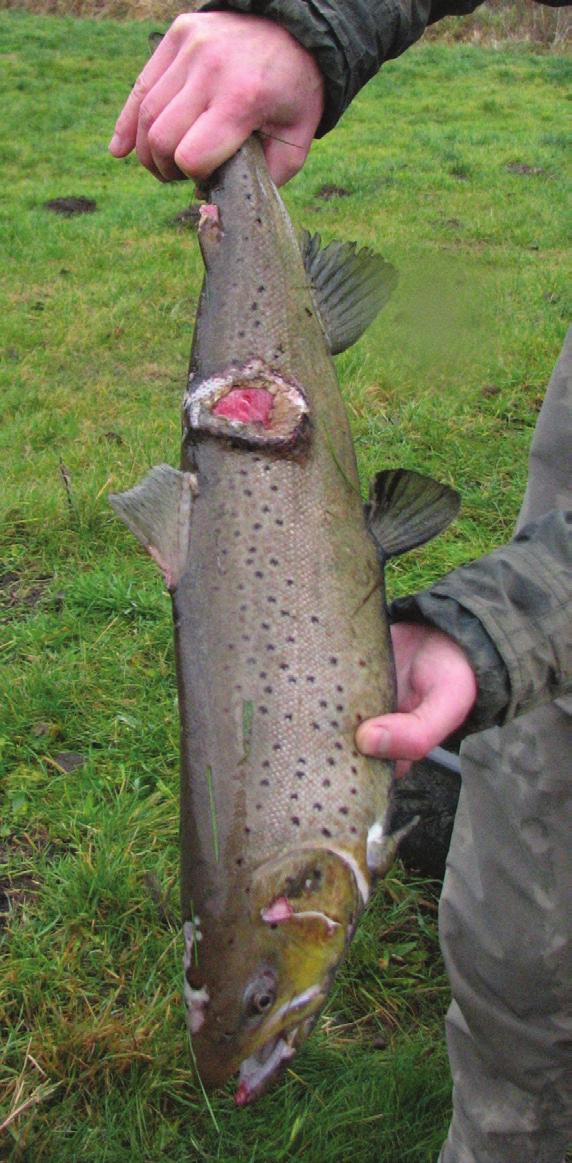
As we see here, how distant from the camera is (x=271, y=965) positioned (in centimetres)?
153

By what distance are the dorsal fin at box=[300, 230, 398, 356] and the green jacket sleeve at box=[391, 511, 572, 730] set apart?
2.07 ft

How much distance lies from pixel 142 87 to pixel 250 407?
682 mm

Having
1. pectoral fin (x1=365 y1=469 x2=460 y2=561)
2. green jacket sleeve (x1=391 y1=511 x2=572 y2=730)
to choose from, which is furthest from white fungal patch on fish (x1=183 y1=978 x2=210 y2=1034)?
pectoral fin (x1=365 y1=469 x2=460 y2=561)

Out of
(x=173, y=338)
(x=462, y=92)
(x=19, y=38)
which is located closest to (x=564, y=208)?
(x=173, y=338)

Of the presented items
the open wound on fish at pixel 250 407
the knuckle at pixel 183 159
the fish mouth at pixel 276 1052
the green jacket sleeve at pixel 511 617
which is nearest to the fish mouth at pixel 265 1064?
the fish mouth at pixel 276 1052

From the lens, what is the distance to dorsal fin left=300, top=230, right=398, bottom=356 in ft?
6.73

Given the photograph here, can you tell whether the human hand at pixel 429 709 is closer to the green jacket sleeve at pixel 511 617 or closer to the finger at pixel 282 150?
the green jacket sleeve at pixel 511 617

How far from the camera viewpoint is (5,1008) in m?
2.53

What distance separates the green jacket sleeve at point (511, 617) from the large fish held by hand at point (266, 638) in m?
0.14

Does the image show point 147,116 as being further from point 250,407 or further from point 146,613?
point 146,613

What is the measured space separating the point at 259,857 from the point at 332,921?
0.50ft

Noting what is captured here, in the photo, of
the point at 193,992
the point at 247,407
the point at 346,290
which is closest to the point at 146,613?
the point at 346,290

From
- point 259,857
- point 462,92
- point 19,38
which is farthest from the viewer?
point 19,38

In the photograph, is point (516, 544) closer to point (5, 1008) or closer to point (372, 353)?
Result: point (5, 1008)
